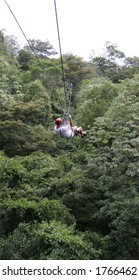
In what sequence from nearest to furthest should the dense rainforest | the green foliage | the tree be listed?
the green foliage, the dense rainforest, the tree

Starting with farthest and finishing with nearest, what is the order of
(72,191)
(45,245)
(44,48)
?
(44,48), (72,191), (45,245)

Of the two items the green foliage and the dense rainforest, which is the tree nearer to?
the dense rainforest

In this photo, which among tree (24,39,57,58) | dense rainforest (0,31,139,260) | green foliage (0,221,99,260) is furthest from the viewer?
tree (24,39,57,58)

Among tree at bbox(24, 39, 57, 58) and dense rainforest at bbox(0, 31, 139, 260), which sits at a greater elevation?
tree at bbox(24, 39, 57, 58)

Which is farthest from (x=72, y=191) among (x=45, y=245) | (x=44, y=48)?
(x=44, y=48)

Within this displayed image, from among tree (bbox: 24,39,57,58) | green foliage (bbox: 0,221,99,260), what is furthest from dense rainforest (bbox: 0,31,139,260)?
tree (bbox: 24,39,57,58)

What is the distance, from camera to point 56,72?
2134 centimetres

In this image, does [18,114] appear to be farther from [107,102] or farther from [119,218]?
[119,218]

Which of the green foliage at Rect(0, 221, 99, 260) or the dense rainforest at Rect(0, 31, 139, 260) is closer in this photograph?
the green foliage at Rect(0, 221, 99, 260)

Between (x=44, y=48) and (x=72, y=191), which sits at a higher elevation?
(x=44, y=48)

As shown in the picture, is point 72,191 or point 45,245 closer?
point 45,245

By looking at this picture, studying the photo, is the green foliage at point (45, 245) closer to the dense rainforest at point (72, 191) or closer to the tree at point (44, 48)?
the dense rainforest at point (72, 191)

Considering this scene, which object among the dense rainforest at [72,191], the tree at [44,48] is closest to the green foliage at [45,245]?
the dense rainforest at [72,191]

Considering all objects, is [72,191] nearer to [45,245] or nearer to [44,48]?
[45,245]
